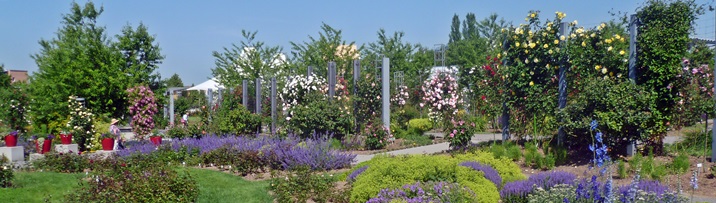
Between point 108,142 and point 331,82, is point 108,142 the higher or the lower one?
the lower one

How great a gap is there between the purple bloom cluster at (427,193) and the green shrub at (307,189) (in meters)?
0.93

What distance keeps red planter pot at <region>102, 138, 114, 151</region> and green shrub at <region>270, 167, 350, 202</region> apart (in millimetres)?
7060

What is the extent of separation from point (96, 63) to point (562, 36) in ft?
46.9

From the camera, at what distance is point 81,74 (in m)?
18.4

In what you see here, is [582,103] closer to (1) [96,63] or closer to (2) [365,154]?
(2) [365,154]

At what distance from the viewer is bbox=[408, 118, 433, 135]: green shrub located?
18641mm

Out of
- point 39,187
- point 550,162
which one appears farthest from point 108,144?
point 550,162

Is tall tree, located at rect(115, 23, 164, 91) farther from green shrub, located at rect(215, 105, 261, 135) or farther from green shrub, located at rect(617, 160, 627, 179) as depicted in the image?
green shrub, located at rect(617, 160, 627, 179)

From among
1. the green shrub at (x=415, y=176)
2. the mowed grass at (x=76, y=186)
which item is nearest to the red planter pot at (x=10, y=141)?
the mowed grass at (x=76, y=186)

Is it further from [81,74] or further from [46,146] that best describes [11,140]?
[81,74]

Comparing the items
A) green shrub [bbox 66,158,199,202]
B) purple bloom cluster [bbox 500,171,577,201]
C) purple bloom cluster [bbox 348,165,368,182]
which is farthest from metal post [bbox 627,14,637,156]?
green shrub [bbox 66,158,199,202]

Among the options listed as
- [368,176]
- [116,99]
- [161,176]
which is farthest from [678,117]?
[116,99]

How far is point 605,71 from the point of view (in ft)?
33.8

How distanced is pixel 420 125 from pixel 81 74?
402 inches
